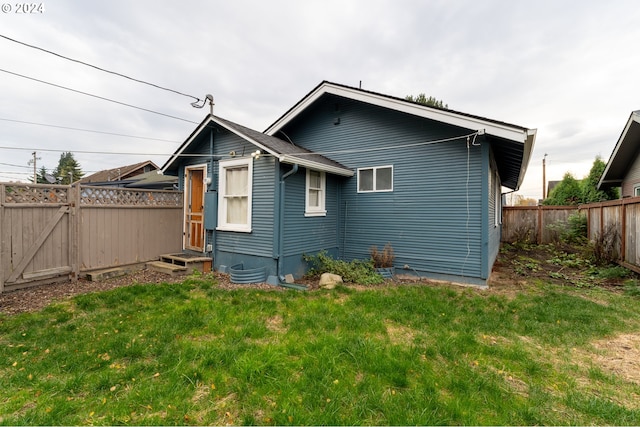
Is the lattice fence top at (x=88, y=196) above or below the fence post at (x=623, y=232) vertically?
above

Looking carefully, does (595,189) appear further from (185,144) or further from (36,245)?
(36,245)

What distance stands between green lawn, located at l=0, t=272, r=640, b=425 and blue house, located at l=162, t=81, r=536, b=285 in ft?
6.85

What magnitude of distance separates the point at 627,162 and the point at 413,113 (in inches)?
420

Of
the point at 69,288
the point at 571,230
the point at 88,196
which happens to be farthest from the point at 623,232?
the point at 88,196

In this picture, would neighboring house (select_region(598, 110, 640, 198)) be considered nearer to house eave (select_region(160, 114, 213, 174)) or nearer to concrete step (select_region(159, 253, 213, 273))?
house eave (select_region(160, 114, 213, 174))

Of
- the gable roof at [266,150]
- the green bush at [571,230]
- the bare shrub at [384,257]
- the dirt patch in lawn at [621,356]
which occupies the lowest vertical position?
the dirt patch in lawn at [621,356]

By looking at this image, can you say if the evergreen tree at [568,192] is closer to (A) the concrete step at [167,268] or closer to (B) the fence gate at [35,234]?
(A) the concrete step at [167,268]

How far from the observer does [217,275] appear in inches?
275

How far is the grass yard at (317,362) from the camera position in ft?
7.27

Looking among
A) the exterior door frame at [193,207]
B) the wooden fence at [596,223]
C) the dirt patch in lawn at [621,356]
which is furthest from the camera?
the exterior door frame at [193,207]

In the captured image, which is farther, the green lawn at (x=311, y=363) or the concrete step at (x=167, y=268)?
the concrete step at (x=167, y=268)

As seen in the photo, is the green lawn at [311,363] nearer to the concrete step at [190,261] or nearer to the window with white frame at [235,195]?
the concrete step at [190,261]

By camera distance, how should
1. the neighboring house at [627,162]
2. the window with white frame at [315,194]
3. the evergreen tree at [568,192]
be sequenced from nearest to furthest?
the window with white frame at [315,194] → the neighboring house at [627,162] → the evergreen tree at [568,192]

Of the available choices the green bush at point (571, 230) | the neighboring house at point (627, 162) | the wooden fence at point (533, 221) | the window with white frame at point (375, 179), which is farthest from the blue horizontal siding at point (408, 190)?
the wooden fence at point (533, 221)
